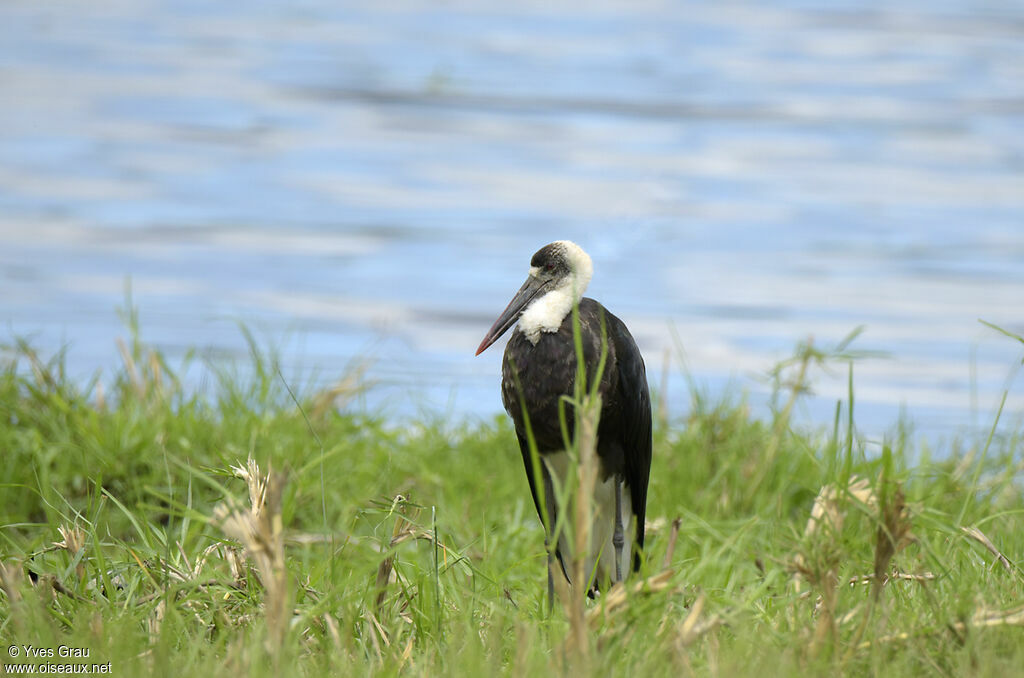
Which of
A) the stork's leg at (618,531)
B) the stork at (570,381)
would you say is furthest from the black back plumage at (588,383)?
the stork's leg at (618,531)

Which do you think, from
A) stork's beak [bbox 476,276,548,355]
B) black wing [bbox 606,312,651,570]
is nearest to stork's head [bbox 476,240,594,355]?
stork's beak [bbox 476,276,548,355]

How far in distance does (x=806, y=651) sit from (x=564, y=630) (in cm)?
50

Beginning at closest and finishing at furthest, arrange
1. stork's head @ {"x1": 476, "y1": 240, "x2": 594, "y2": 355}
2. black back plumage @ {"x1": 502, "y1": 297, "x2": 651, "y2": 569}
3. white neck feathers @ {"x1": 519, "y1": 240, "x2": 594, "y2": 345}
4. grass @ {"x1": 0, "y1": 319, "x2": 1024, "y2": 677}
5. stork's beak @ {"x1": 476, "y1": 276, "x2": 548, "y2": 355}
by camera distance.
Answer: grass @ {"x1": 0, "y1": 319, "x2": 1024, "y2": 677} → black back plumage @ {"x1": 502, "y1": 297, "x2": 651, "y2": 569} → white neck feathers @ {"x1": 519, "y1": 240, "x2": 594, "y2": 345} → stork's head @ {"x1": 476, "y1": 240, "x2": 594, "y2": 355} → stork's beak @ {"x1": 476, "y1": 276, "x2": 548, "y2": 355}

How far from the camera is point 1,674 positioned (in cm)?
233

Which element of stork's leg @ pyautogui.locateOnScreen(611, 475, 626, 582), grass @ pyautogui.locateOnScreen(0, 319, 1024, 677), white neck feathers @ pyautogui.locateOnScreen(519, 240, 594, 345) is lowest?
stork's leg @ pyautogui.locateOnScreen(611, 475, 626, 582)

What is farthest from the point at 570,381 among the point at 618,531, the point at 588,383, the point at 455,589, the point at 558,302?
the point at 618,531

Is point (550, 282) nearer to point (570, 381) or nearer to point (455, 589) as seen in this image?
point (570, 381)

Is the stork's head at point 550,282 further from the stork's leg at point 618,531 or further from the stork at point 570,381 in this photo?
the stork's leg at point 618,531

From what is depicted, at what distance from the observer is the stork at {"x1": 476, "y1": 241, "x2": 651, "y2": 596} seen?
3.29m

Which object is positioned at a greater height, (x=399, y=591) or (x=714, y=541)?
(x=399, y=591)

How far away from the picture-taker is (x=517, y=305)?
372 cm

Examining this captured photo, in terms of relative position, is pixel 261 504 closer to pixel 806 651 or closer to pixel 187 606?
pixel 187 606

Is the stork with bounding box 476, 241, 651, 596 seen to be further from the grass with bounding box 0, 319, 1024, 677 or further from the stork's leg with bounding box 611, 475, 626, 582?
the grass with bounding box 0, 319, 1024, 677

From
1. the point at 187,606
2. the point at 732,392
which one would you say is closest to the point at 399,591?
the point at 187,606
